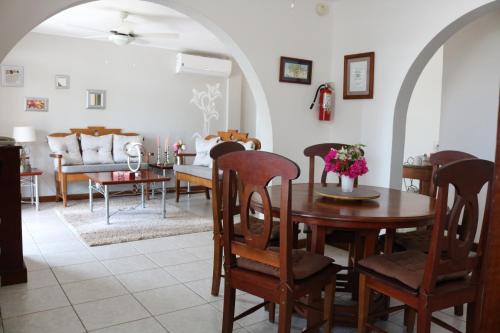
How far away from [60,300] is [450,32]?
3.35 metres

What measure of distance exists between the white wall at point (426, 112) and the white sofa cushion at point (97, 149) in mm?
4247

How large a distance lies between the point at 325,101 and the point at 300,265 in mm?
2323

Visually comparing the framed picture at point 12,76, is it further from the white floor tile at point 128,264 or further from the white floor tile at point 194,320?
the white floor tile at point 194,320

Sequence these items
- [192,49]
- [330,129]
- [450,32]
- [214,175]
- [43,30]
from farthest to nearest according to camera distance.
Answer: [192,49] → [43,30] → [330,129] → [450,32] → [214,175]

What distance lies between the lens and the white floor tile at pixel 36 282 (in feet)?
9.14

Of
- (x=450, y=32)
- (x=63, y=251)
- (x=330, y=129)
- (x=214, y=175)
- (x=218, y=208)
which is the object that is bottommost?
(x=63, y=251)

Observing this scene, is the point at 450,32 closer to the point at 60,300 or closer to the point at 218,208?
the point at 218,208

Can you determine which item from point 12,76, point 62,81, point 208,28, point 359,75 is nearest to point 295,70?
point 359,75

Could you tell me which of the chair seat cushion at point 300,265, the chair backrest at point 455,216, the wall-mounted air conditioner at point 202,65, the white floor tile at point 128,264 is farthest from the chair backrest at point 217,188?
the wall-mounted air conditioner at point 202,65

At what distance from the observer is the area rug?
4.17 m

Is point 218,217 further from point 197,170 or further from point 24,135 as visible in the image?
point 24,135

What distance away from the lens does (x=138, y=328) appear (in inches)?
90.0

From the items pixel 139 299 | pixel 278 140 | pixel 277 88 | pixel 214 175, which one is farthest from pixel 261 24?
pixel 139 299

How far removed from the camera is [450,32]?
3240 mm
